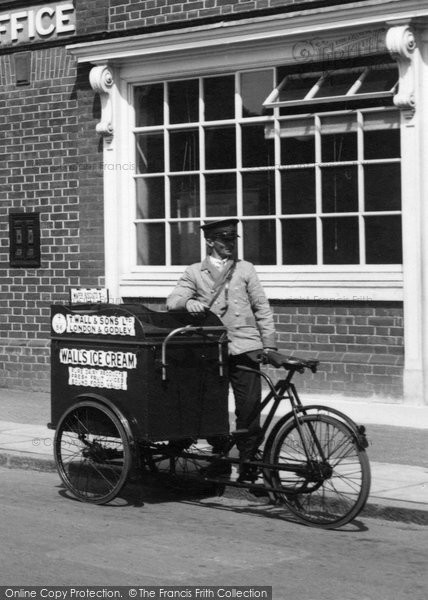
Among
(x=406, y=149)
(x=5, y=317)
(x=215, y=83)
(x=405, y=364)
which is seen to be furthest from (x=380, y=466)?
(x=5, y=317)

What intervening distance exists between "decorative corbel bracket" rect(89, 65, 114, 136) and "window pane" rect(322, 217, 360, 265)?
2.97 m

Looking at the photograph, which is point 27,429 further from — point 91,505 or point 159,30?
point 159,30

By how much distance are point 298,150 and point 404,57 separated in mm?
1602

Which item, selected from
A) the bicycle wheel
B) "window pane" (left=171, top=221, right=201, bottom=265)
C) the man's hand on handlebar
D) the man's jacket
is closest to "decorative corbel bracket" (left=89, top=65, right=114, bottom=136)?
"window pane" (left=171, top=221, right=201, bottom=265)

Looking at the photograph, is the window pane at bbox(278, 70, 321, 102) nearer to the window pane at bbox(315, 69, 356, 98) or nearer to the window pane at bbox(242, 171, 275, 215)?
the window pane at bbox(315, 69, 356, 98)

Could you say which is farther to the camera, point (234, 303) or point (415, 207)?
point (415, 207)

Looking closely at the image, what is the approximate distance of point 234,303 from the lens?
858 cm

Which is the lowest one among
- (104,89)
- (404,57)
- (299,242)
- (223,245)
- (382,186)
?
(223,245)

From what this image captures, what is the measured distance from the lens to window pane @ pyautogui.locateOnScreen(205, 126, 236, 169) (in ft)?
44.0

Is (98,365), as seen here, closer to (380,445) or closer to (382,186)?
(380,445)

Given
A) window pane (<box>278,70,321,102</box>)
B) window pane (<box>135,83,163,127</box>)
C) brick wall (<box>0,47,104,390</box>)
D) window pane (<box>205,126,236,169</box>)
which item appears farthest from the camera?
brick wall (<box>0,47,104,390</box>)

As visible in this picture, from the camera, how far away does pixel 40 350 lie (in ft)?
48.9

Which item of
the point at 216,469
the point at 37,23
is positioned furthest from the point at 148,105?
the point at 216,469

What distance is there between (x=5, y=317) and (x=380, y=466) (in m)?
7.39
